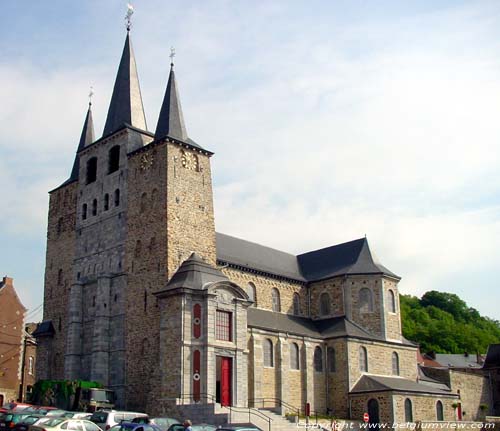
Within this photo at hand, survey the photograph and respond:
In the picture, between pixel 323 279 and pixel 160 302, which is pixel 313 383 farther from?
pixel 160 302

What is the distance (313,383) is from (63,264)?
745 inches

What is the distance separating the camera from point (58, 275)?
49.1 meters

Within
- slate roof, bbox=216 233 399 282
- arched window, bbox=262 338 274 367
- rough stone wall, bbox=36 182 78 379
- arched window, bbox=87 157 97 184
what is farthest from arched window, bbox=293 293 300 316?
arched window, bbox=87 157 97 184

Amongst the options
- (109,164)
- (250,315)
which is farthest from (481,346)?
(109,164)

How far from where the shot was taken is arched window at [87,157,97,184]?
48469 millimetres

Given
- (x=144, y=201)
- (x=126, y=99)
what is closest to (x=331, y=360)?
(x=144, y=201)

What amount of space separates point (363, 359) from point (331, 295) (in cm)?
639

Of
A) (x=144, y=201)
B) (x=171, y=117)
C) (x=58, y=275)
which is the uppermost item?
(x=171, y=117)

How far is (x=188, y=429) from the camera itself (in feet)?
79.2

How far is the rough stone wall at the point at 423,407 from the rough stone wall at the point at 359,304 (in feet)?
19.9

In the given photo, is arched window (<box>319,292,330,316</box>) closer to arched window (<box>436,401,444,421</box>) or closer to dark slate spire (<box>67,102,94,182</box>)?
arched window (<box>436,401,444,421</box>)

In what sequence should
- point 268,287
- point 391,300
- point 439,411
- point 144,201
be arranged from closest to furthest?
point 144,201 → point 439,411 → point 268,287 → point 391,300

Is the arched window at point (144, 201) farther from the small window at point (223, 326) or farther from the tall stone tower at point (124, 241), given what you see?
the small window at point (223, 326)

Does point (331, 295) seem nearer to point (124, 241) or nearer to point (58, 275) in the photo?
point (124, 241)
